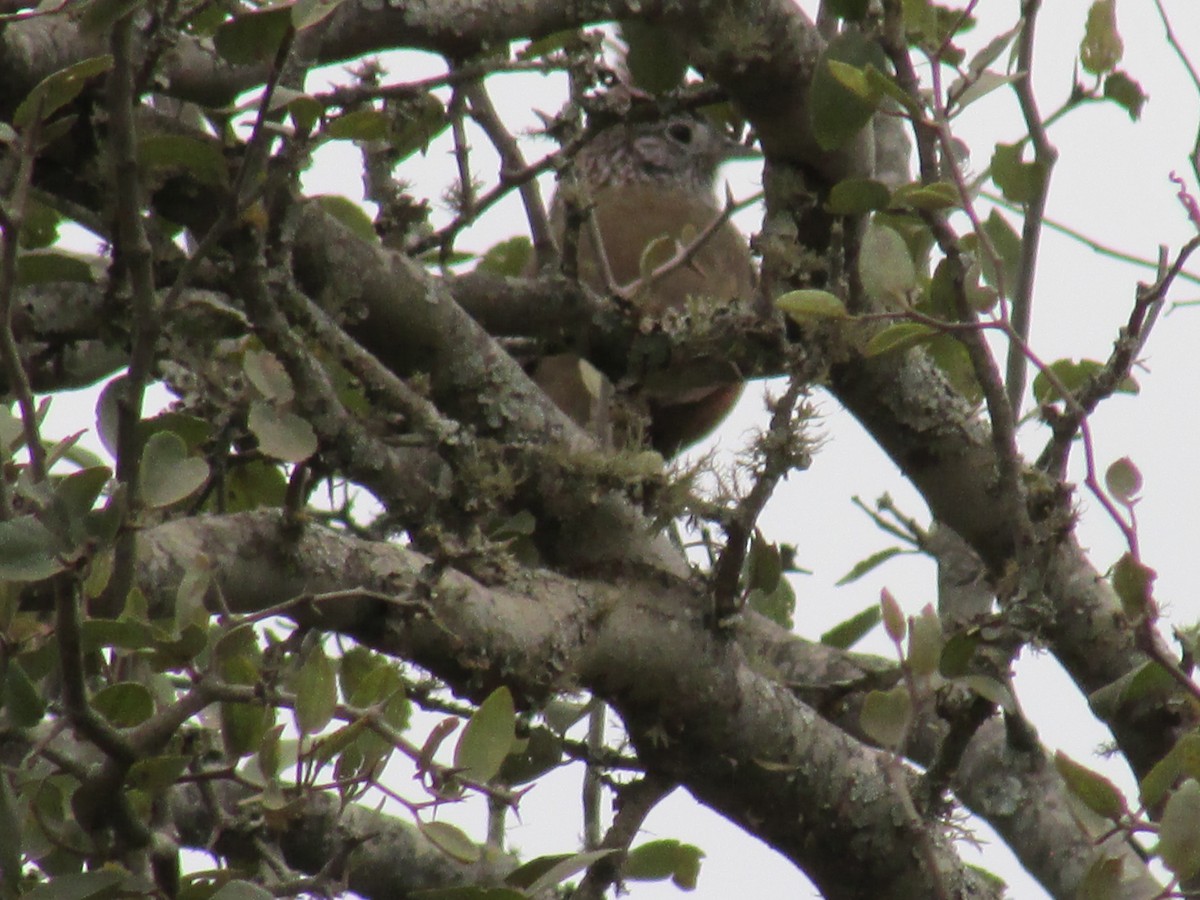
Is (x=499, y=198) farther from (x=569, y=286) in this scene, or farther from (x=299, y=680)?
(x=299, y=680)

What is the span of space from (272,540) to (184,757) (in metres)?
0.37

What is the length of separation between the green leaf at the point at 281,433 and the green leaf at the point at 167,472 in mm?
219

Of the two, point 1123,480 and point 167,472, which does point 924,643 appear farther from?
point 167,472

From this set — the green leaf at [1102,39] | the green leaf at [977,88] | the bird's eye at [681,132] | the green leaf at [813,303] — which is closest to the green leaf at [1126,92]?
the green leaf at [1102,39]

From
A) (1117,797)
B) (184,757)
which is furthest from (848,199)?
(184,757)

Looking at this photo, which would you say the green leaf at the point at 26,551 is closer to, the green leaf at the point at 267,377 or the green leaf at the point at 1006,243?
the green leaf at the point at 267,377

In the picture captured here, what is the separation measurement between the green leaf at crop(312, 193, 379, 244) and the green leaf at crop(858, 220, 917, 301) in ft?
2.15

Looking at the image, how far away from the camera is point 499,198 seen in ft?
6.72

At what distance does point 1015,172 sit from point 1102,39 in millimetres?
184

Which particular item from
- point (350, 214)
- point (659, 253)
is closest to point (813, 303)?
point (350, 214)

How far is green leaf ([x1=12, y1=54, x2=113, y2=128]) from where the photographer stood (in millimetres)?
1103

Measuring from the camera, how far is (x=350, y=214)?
6.29 feet

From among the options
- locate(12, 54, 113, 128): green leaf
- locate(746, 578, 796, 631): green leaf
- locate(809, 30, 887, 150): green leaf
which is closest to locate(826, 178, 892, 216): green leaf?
locate(809, 30, 887, 150): green leaf

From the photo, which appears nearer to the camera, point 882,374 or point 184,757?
point 184,757
